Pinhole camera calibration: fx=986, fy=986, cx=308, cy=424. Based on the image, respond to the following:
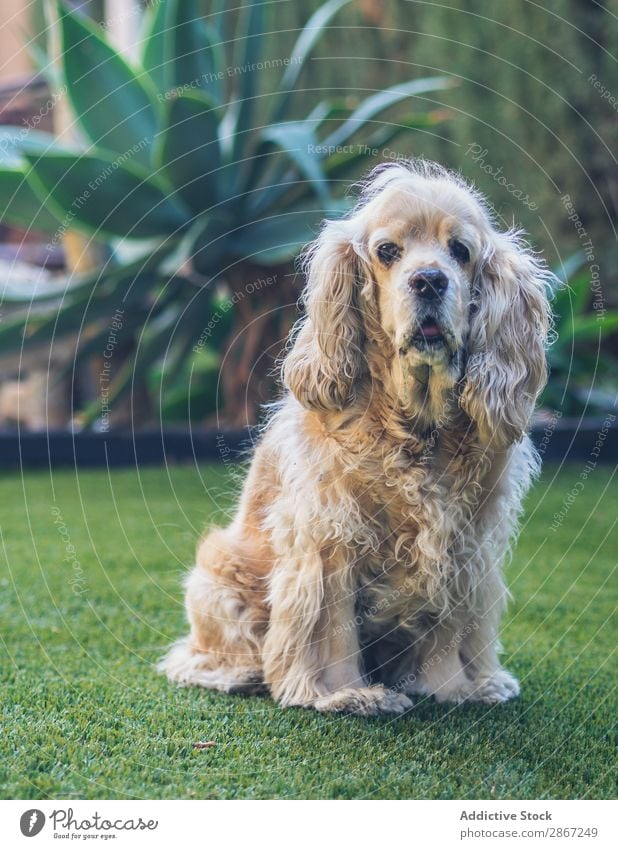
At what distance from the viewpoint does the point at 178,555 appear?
5.18 meters

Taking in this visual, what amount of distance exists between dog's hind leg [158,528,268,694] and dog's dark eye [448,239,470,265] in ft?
4.02

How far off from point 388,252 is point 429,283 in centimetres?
25

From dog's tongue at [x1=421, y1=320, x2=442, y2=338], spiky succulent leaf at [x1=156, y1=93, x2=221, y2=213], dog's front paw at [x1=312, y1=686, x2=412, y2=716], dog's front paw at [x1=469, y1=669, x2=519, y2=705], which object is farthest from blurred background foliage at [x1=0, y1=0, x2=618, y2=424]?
dog's front paw at [x1=312, y1=686, x2=412, y2=716]

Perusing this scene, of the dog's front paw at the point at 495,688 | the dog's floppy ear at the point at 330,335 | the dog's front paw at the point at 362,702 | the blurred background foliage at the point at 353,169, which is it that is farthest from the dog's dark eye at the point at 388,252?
the blurred background foliage at the point at 353,169

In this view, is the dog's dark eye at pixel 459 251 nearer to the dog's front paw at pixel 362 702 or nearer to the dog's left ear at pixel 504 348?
the dog's left ear at pixel 504 348

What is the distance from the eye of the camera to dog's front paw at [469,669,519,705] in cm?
333

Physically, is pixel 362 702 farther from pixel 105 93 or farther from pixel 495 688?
pixel 105 93

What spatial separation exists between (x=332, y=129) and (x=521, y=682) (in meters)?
5.44

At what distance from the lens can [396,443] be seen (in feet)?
10.2
